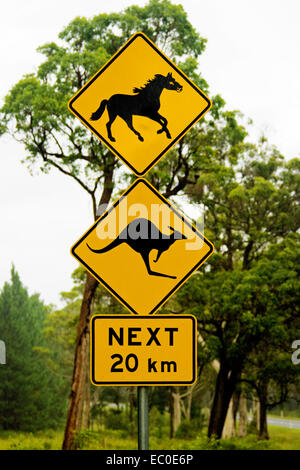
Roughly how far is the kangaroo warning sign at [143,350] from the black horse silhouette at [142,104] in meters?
1.09

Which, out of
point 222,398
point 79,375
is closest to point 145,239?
point 79,375

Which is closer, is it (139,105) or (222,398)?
(139,105)

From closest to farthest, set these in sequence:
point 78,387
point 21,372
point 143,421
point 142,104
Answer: point 143,421, point 142,104, point 78,387, point 21,372

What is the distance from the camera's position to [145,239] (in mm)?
2984

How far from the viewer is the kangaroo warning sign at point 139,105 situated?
3154mm

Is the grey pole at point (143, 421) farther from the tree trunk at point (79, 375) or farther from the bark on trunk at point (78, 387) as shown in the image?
the bark on trunk at point (78, 387)

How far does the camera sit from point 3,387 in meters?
38.0

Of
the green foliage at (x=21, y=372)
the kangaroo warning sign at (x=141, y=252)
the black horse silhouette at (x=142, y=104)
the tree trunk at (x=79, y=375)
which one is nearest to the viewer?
the kangaroo warning sign at (x=141, y=252)

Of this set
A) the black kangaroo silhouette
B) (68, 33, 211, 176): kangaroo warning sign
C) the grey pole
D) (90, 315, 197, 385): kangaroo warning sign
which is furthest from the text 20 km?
(68, 33, 211, 176): kangaroo warning sign

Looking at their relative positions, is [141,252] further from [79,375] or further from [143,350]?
[79,375]

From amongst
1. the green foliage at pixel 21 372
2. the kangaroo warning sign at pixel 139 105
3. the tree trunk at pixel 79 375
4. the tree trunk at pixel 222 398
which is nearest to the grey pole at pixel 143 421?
the kangaroo warning sign at pixel 139 105

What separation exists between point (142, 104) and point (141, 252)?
0.92 meters

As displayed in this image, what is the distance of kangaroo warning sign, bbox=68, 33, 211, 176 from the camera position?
3154 millimetres
